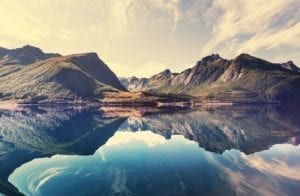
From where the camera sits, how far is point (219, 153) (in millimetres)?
64062

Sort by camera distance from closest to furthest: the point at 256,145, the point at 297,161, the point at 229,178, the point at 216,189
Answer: the point at 216,189
the point at 229,178
the point at 297,161
the point at 256,145

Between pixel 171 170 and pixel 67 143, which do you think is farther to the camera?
pixel 67 143

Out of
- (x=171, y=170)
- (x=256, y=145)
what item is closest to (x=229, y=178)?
(x=171, y=170)

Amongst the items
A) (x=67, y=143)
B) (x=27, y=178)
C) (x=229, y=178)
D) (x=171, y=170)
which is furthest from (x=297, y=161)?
(x=67, y=143)

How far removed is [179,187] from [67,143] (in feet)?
152

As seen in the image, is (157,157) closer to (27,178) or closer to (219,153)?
(219,153)

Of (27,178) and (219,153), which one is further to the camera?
(219,153)

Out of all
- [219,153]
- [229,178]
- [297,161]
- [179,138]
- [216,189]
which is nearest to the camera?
[216,189]

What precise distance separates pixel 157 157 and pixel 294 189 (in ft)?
89.2

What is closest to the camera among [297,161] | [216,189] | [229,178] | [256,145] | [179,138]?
[216,189]

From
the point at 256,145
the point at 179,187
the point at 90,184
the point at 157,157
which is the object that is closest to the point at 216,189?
the point at 179,187

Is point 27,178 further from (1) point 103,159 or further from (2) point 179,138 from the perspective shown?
(2) point 179,138

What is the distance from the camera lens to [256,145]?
74188 millimetres

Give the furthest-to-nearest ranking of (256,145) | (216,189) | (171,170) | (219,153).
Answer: (256,145) < (219,153) < (171,170) < (216,189)
